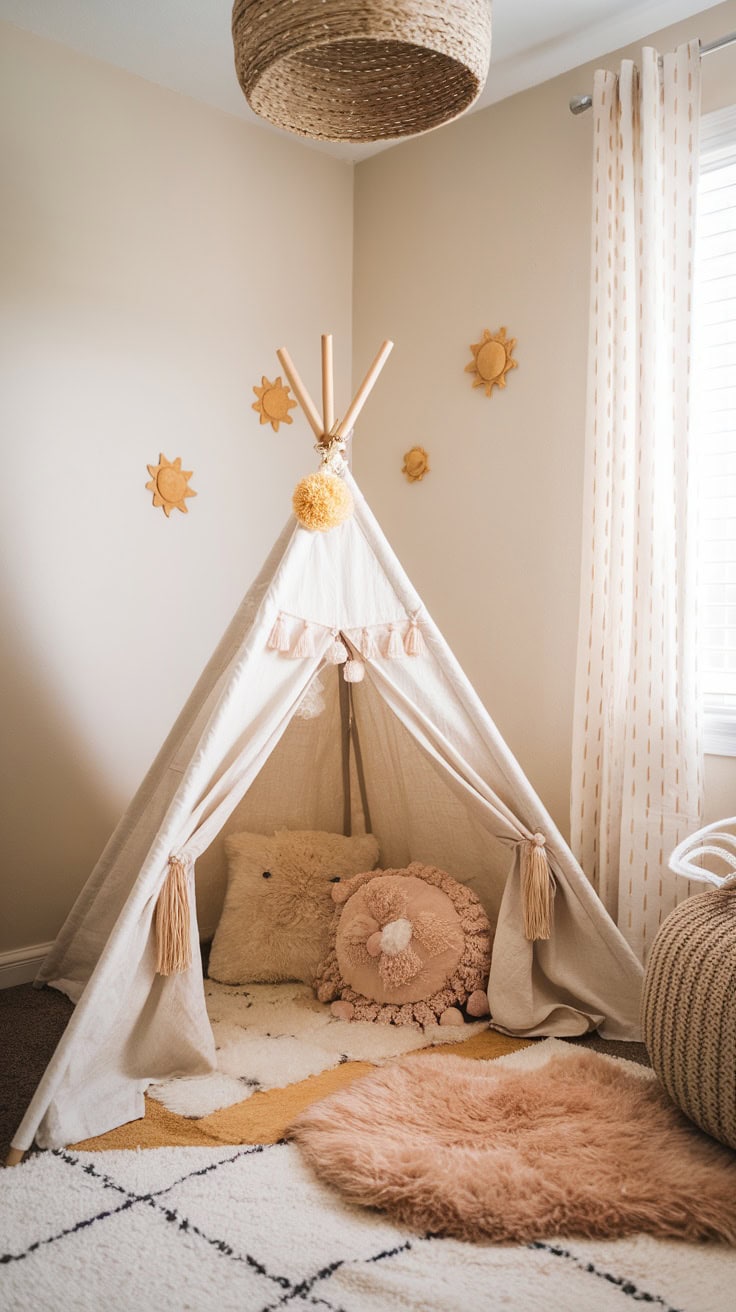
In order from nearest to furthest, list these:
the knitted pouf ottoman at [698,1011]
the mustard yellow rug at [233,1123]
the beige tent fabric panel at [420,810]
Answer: the knitted pouf ottoman at [698,1011]
the mustard yellow rug at [233,1123]
the beige tent fabric panel at [420,810]

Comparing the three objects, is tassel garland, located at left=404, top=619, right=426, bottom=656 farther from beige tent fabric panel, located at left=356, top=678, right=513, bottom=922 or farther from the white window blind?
the white window blind

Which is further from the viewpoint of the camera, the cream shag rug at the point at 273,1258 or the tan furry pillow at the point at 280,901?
the tan furry pillow at the point at 280,901

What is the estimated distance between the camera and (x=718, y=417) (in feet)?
9.32

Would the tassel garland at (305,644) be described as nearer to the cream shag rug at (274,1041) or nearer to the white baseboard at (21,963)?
the cream shag rug at (274,1041)

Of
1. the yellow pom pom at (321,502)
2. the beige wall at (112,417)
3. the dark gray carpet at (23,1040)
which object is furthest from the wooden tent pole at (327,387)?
the dark gray carpet at (23,1040)

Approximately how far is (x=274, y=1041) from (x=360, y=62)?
6.99 feet

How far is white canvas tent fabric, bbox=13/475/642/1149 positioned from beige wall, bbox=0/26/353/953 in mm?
427

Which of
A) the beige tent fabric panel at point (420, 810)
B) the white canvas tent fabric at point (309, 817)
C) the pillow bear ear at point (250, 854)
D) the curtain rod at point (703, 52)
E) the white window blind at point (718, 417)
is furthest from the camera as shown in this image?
the pillow bear ear at point (250, 854)

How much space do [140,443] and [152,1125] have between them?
1.98 metres

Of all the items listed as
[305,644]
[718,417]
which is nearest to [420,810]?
[305,644]

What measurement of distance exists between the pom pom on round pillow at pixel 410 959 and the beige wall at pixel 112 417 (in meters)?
0.90

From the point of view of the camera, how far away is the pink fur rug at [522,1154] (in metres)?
1.76

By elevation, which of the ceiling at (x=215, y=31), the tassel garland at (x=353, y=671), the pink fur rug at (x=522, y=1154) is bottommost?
the pink fur rug at (x=522, y=1154)

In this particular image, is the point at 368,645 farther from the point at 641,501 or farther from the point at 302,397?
the point at 641,501
